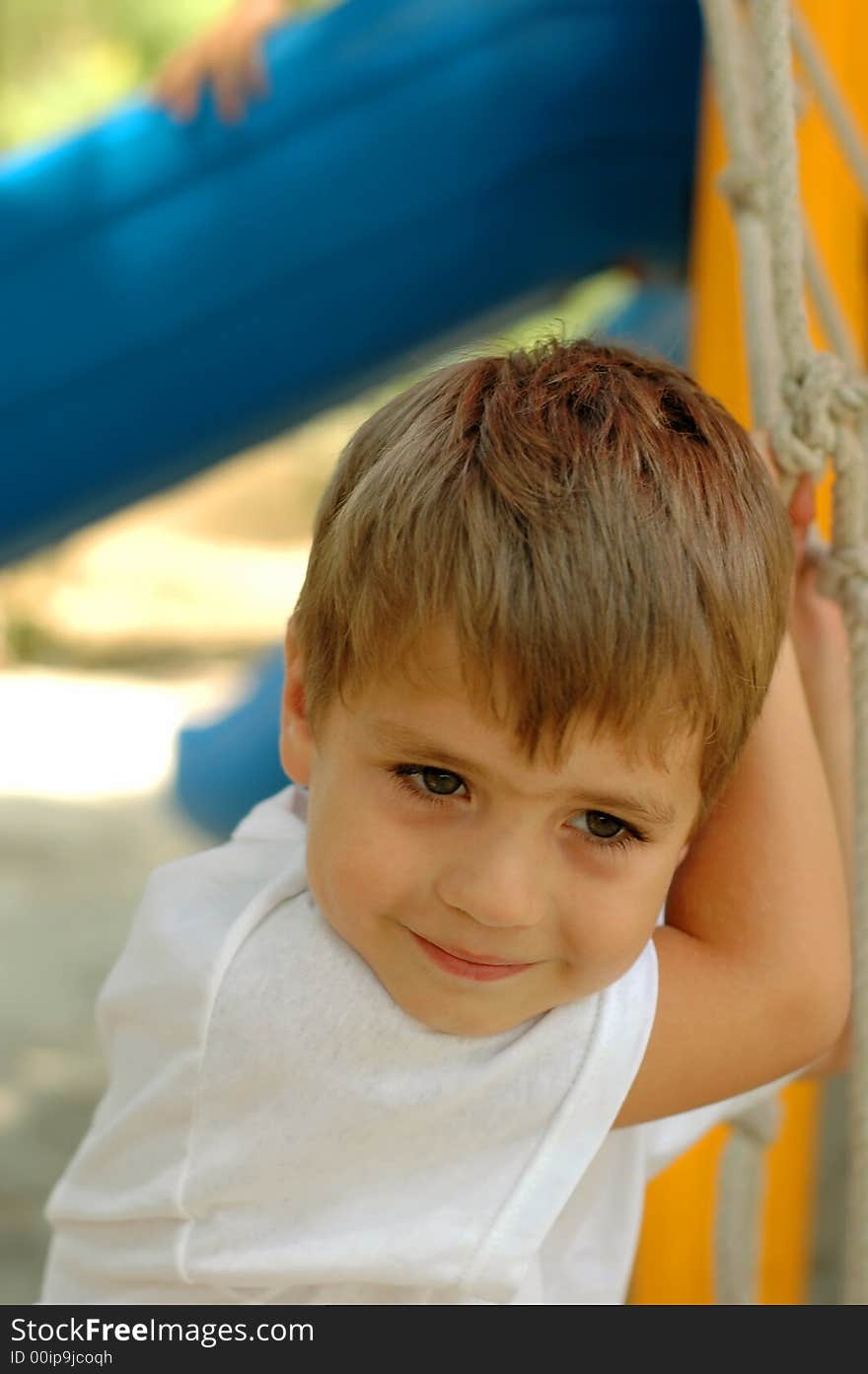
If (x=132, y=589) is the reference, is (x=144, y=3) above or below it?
above

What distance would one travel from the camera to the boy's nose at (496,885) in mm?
816

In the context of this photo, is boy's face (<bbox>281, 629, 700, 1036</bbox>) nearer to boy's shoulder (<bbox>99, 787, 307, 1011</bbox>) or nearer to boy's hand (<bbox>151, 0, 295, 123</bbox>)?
Answer: boy's shoulder (<bbox>99, 787, 307, 1011</bbox>)

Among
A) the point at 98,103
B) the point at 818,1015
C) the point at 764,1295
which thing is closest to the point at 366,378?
the point at 764,1295

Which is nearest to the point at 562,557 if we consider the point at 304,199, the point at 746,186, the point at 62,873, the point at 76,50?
the point at 746,186

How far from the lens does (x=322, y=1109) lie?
906 millimetres

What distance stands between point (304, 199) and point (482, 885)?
4.32ft

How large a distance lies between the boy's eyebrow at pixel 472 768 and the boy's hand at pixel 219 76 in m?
1.33

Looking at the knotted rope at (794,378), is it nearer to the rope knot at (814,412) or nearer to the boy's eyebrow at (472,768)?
the rope knot at (814,412)

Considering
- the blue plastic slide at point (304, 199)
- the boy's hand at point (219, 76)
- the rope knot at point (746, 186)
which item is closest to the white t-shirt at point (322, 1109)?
the rope knot at point (746, 186)

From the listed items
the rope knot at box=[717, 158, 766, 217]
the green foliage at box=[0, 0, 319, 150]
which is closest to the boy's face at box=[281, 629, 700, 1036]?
the rope knot at box=[717, 158, 766, 217]

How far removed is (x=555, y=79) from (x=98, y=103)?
19.6ft

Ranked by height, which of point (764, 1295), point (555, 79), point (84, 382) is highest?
point (555, 79)

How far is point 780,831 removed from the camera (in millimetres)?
980
